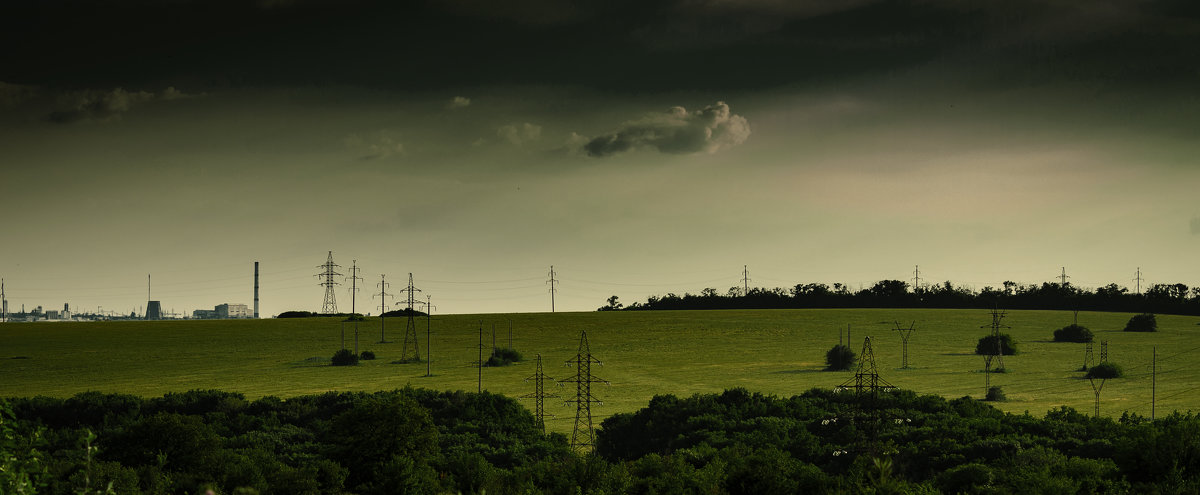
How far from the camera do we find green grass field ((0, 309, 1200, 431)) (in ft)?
223

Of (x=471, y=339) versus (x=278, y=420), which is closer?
(x=278, y=420)

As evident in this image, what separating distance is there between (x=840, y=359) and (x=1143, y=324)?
59.5 metres

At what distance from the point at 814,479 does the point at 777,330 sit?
92.5m

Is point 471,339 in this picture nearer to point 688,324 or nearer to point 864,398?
point 688,324

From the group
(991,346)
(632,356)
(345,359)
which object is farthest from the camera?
(632,356)

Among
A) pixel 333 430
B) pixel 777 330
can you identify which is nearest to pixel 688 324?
pixel 777 330

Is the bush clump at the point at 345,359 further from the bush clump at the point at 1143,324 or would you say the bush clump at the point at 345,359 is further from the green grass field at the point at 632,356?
the bush clump at the point at 1143,324

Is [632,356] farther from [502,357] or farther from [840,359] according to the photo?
[840,359]

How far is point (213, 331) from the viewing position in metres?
121

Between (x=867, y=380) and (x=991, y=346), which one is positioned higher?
(x=867, y=380)

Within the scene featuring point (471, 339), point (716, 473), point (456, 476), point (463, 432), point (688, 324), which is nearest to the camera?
point (716, 473)

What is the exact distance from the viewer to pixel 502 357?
8819 centimetres

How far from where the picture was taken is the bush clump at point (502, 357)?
283 feet

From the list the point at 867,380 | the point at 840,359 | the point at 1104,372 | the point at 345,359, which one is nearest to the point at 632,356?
the point at 840,359
